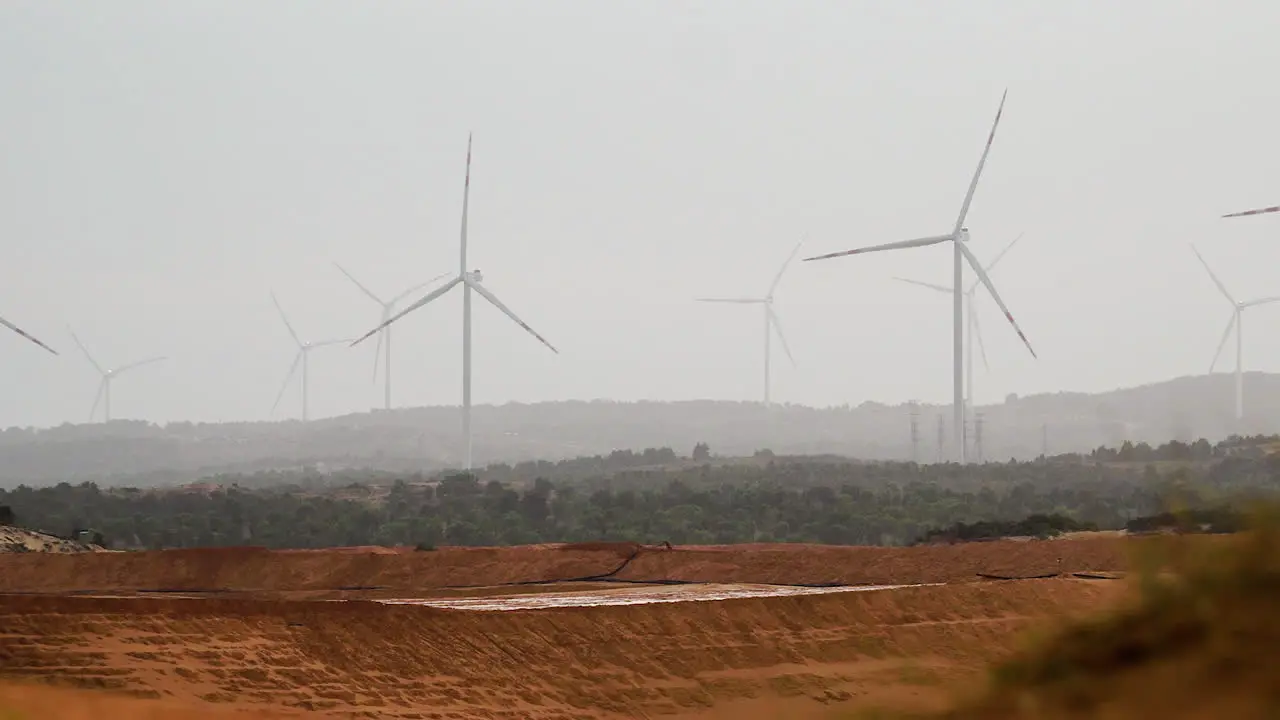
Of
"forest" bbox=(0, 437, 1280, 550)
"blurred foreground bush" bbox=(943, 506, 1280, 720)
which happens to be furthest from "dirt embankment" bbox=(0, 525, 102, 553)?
"blurred foreground bush" bbox=(943, 506, 1280, 720)

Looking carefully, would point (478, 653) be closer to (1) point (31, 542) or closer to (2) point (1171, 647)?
(2) point (1171, 647)

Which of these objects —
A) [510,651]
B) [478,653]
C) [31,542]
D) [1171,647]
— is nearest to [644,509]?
[31,542]

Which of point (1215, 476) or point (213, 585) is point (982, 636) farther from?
point (1215, 476)

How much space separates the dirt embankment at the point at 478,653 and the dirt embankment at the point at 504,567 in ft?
32.6

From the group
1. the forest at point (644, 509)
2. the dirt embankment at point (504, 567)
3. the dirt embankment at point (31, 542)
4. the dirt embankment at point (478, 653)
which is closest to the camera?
the dirt embankment at point (478, 653)

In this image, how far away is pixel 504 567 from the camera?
32938 mm

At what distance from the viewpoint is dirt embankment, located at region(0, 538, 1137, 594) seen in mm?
31578

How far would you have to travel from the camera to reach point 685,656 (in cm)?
2008

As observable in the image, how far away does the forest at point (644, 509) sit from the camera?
56.6 meters

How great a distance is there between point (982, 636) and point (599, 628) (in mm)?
4695

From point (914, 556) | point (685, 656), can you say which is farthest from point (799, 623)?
point (914, 556)

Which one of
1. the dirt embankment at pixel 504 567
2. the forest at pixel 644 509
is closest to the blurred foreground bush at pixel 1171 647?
the dirt embankment at pixel 504 567

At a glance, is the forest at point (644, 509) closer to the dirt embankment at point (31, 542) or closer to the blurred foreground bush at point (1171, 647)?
the dirt embankment at point (31, 542)

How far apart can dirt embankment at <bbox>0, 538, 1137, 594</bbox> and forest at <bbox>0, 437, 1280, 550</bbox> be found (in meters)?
10.4
